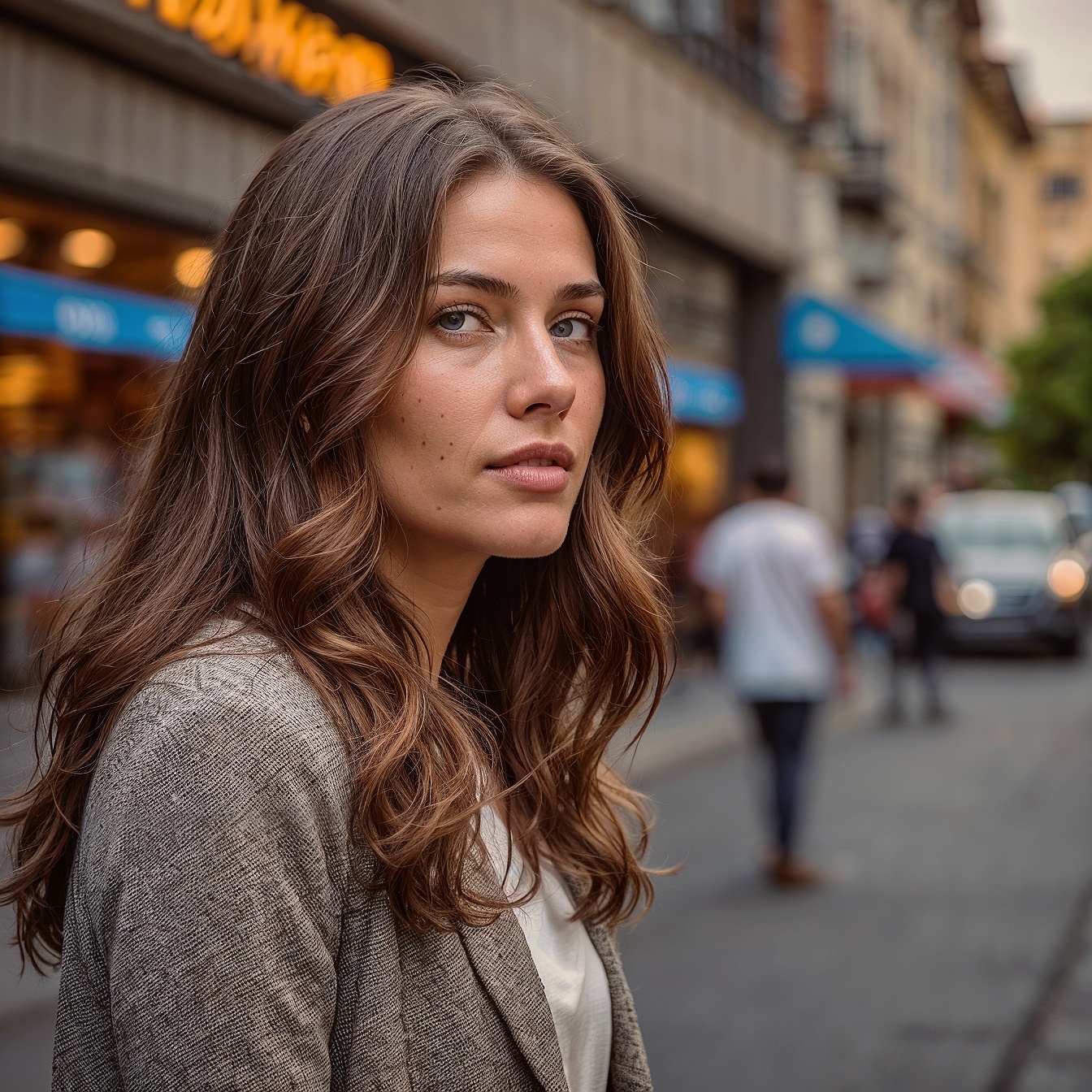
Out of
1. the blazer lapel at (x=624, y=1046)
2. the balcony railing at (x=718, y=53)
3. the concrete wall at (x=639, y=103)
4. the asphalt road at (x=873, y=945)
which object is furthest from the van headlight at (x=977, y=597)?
the blazer lapel at (x=624, y=1046)

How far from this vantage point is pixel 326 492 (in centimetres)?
143

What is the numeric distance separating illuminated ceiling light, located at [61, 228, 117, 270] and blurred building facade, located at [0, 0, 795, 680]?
0.4 inches

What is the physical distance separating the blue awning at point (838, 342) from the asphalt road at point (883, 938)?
7.56m

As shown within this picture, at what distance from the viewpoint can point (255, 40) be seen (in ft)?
→ 26.1

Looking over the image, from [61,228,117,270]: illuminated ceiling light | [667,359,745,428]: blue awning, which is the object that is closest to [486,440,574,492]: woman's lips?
[61,228,117,270]: illuminated ceiling light

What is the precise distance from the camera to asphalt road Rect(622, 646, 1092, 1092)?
4.55 metres

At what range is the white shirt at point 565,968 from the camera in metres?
1.54

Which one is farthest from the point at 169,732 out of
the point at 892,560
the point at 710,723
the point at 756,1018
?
the point at 892,560

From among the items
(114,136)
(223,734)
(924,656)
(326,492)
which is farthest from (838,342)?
(223,734)

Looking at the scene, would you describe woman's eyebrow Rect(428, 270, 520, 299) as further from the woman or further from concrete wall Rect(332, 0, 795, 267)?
concrete wall Rect(332, 0, 795, 267)

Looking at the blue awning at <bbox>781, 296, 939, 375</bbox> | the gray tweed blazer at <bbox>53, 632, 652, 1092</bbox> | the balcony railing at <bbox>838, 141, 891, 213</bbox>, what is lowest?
the gray tweed blazer at <bbox>53, 632, 652, 1092</bbox>

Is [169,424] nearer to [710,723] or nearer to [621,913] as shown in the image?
[621,913]

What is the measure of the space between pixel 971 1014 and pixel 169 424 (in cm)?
432

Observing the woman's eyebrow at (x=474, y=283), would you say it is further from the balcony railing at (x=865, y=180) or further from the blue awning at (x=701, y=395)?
the balcony railing at (x=865, y=180)
